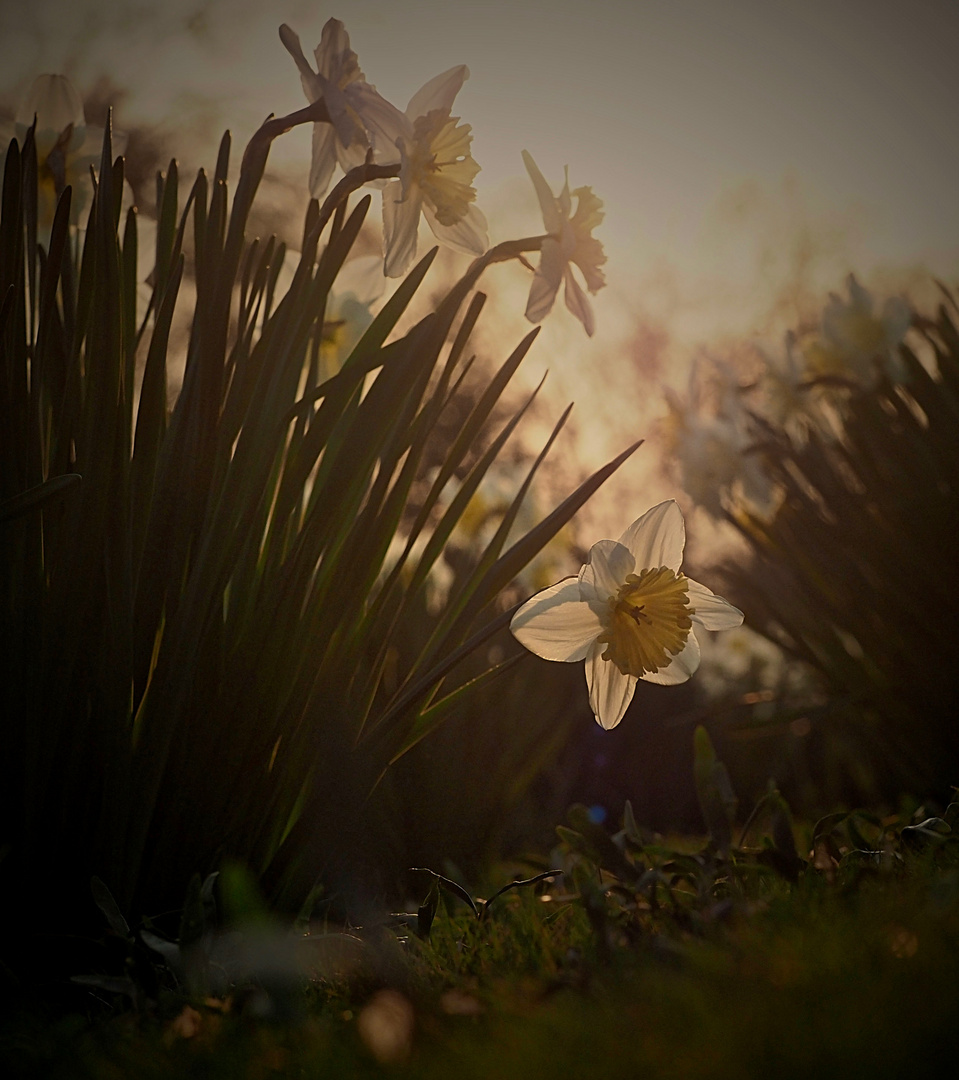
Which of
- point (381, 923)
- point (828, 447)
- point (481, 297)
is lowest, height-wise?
point (381, 923)

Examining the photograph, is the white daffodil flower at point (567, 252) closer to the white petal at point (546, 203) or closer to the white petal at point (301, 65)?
the white petal at point (546, 203)

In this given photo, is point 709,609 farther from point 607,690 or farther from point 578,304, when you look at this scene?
point 578,304

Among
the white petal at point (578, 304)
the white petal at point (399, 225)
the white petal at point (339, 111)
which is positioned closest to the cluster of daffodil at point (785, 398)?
the white petal at point (578, 304)

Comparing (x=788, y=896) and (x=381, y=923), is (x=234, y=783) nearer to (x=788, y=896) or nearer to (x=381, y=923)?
(x=381, y=923)

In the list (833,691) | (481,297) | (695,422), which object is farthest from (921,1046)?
(695,422)

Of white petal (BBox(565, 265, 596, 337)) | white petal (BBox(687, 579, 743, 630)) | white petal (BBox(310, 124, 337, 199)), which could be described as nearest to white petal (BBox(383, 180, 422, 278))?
white petal (BBox(310, 124, 337, 199))

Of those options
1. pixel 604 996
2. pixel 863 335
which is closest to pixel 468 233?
pixel 604 996
